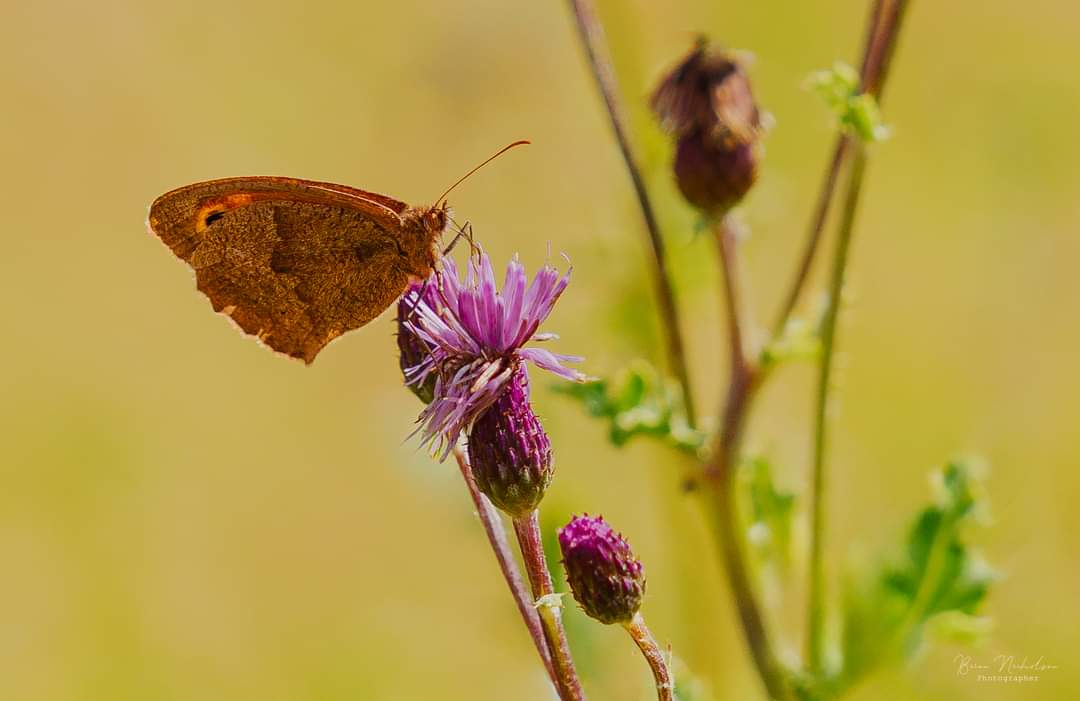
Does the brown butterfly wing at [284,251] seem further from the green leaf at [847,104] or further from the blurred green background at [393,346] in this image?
the green leaf at [847,104]

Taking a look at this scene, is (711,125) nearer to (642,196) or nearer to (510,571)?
(642,196)

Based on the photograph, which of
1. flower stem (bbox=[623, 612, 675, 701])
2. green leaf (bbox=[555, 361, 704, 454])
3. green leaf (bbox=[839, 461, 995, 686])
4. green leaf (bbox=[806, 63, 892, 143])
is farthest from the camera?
green leaf (bbox=[839, 461, 995, 686])

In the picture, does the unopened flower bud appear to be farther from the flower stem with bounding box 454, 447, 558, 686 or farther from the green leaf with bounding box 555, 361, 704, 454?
the flower stem with bounding box 454, 447, 558, 686

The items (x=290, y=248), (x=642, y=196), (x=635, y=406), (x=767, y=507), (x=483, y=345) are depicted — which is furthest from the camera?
(x=767, y=507)

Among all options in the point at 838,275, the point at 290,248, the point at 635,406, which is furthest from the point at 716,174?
the point at 290,248

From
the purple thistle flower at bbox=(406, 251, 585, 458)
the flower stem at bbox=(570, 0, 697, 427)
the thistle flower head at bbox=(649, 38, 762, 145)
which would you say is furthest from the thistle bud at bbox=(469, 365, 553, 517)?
the thistle flower head at bbox=(649, 38, 762, 145)

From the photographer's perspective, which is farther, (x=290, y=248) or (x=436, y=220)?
(x=290, y=248)

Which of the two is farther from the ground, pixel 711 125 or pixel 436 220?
pixel 711 125

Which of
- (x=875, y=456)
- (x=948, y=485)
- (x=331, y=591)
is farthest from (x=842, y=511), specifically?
(x=331, y=591)
